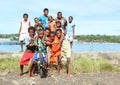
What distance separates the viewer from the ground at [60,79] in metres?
13.3

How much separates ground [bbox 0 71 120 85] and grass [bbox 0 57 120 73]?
446 mm

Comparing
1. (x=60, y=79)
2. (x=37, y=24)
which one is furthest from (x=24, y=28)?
(x=60, y=79)

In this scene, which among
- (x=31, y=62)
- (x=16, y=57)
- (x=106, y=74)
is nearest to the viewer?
(x=31, y=62)

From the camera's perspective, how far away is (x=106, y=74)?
14.7m

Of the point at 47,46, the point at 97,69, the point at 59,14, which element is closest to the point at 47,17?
the point at 59,14

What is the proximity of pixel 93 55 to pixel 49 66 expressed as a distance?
2.29 metres

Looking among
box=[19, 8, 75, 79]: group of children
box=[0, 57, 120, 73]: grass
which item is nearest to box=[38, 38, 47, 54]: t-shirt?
box=[19, 8, 75, 79]: group of children

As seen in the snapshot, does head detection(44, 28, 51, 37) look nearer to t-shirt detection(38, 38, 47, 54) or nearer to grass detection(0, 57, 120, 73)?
t-shirt detection(38, 38, 47, 54)

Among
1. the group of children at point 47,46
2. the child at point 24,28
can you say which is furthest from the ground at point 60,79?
the child at point 24,28

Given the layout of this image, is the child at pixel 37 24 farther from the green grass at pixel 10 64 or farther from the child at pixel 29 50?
the green grass at pixel 10 64

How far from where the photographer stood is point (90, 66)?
49.1 feet

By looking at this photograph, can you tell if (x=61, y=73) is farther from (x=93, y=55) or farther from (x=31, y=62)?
(x=93, y=55)

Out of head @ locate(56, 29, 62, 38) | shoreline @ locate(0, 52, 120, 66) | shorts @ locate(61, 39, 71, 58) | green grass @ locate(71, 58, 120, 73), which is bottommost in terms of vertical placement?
green grass @ locate(71, 58, 120, 73)

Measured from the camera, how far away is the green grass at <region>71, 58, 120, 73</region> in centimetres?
1482
